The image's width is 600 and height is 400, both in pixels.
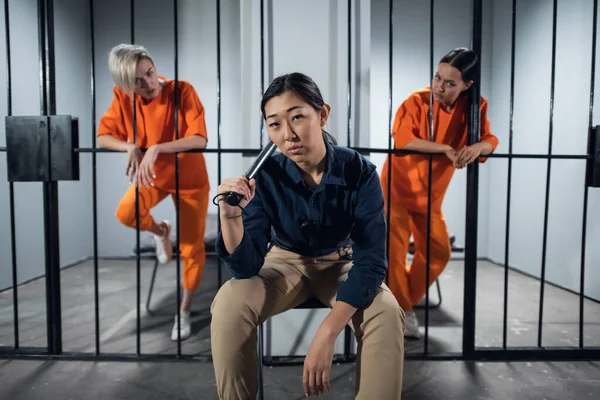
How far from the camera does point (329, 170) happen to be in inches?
51.9

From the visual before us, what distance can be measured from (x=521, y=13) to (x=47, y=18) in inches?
165

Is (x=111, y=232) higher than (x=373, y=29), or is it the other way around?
(x=373, y=29)

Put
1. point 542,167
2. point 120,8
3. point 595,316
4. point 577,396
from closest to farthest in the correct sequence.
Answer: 1. point 577,396
2. point 595,316
3. point 542,167
4. point 120,8

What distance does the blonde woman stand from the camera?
7.05 feet

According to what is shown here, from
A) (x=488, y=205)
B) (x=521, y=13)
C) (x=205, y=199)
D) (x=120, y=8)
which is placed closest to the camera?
(x=205, y=199)

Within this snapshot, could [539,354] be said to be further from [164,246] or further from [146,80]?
[146,80]

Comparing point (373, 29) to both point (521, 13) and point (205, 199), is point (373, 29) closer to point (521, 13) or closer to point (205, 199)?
point (521, 13)

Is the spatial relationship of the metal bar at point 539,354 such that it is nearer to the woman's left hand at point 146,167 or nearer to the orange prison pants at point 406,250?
the orange prison pants at point 406,250

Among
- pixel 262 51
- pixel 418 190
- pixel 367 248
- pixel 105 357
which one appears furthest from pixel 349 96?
pixel 105 357

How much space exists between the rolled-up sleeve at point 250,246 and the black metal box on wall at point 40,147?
43.8 inches

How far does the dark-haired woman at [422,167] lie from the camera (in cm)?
212

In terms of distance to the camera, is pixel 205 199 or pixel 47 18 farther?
pixel 205 199

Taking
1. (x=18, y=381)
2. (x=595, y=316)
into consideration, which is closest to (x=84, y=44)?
(x=18, y=381)

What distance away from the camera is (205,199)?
8.22ft
